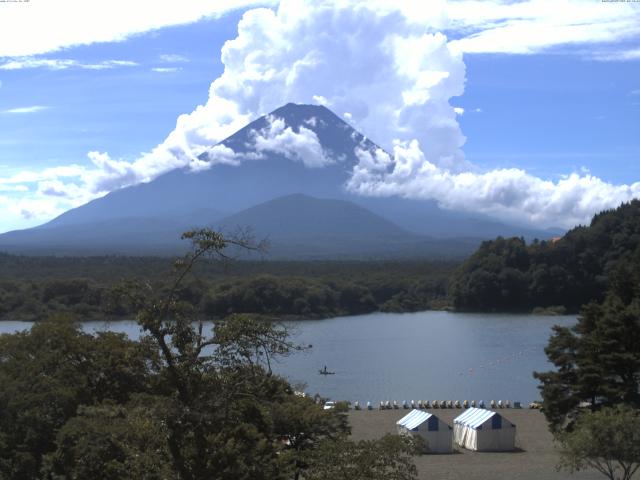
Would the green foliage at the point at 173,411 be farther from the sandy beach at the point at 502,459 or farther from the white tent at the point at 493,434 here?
the white tent at the point at 493,434

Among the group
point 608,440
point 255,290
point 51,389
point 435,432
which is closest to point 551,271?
point 255,290

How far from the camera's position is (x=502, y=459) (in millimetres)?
15898

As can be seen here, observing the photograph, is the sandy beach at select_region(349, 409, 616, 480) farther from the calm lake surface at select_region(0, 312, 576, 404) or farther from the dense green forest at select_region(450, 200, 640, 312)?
the dense green forest at select_region(450, 200, 640, 312)

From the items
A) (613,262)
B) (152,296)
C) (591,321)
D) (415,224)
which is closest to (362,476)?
(152,296)

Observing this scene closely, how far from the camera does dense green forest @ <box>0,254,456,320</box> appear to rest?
44.8 meters

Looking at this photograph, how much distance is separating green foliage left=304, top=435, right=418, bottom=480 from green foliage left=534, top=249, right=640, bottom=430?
8440 mm

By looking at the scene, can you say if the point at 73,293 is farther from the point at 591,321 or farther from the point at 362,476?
the point at 362,476

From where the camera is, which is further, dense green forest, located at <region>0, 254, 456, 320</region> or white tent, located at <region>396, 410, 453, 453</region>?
dense green forest, located at <region>0, 254, 456, 320</region>

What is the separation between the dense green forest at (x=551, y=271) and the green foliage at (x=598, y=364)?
107 feet

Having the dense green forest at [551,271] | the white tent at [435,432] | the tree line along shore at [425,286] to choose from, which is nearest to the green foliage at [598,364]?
the white tent at [435,432]

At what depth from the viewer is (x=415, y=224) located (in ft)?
557

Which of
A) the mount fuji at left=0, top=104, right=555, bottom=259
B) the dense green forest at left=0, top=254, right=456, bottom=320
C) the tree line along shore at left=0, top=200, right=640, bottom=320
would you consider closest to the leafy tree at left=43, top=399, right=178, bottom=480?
the dense green forest at left=0, top=254, right=456, bottom=320

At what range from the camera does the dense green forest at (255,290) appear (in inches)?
1764

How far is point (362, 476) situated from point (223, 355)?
153 centimetres
